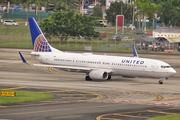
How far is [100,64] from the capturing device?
6159cm

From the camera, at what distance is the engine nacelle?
5975cm

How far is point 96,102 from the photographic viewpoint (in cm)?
4116

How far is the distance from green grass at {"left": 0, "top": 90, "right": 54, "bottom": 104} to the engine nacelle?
15256 mm

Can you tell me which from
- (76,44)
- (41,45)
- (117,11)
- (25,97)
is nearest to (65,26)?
(76,44)

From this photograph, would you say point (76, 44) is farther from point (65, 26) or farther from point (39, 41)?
point (39, 41)

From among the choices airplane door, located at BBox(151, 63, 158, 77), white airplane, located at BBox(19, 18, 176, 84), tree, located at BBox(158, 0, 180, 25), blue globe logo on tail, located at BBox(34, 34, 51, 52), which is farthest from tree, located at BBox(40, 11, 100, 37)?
airplane door, located at BBox(151, 63, 158, 77)

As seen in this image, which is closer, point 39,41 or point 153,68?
point 153,68

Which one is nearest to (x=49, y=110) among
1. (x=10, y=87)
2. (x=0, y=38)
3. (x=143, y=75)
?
(x=10, y=87)

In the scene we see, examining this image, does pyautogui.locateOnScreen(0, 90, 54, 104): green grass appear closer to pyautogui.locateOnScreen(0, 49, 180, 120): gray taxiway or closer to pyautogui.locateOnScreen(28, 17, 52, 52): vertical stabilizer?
pyautogui.locateOnScreen(0, 49, 180, 120): gray taxiway

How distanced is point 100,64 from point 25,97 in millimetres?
20634

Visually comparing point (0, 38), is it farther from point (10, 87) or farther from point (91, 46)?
point (10, 87)

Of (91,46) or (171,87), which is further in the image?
(91,46)

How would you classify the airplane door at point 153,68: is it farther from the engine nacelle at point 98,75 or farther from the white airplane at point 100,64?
the engine nacelle at point 98,75

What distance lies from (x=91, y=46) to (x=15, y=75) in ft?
158
